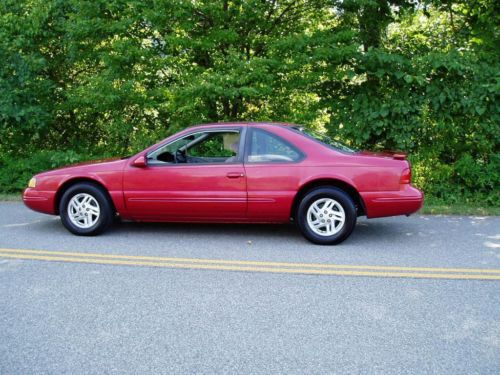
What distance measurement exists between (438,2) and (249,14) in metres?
3.99

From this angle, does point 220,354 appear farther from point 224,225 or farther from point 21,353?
point 224,225

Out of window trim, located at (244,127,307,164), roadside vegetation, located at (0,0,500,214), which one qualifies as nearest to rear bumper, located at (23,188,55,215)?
window trim, located at (244,127,307,164)

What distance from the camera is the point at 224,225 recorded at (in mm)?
7477

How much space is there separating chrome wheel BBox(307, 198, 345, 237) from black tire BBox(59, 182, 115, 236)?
8.89ft

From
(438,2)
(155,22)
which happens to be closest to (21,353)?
(155,22)

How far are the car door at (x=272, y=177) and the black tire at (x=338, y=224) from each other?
0.20 m


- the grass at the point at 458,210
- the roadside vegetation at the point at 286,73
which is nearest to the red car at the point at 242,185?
the grass at the point at 458,210

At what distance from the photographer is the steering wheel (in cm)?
690

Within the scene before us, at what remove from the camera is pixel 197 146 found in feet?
23.7

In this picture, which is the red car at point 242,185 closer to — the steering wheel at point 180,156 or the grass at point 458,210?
the steering wheel at point 180,156

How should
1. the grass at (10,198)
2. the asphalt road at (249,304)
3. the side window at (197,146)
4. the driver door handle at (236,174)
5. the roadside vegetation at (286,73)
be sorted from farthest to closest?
1. the grass at (10,198)
2. the roadside vegetation at (286,73)
3. the side window at (197,146)
4. the driver door handle at (236,174)
5. the asphalt road at (249,304)

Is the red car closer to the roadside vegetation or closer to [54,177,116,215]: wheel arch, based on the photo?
[54,177,116,215]: wheel arch

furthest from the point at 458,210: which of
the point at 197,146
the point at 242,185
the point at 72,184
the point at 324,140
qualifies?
the point at 72,184

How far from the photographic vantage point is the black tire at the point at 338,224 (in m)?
6.18
